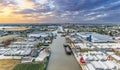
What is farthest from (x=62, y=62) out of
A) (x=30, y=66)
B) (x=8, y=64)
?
(x=8, y=64)

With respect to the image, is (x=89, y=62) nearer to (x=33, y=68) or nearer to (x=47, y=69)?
(x=47, y=69)

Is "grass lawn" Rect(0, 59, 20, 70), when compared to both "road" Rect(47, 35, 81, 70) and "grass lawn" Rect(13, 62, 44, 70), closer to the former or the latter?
"grass lawn" Rect(13, 62, 44, 70)

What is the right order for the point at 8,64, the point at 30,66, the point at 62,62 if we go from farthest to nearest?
1. the point at 62,62
2. the point at 8,64
3. the point at 30,66

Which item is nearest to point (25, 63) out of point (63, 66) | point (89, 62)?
point (63, 66)

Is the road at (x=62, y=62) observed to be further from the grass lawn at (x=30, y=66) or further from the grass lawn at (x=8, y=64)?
the grass lawn at (x=8, y=64)

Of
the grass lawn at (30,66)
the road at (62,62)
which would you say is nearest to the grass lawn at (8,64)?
the grass lawn at (30,66)

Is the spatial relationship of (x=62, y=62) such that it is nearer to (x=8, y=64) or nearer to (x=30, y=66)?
A: (x=30, y=66)

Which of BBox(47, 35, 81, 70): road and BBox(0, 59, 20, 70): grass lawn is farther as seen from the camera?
BBox(47, 35, 81, 70): road

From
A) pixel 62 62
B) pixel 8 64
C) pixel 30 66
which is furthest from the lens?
pixel 62 62

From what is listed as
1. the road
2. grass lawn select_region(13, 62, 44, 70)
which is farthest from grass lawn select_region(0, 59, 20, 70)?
the road
